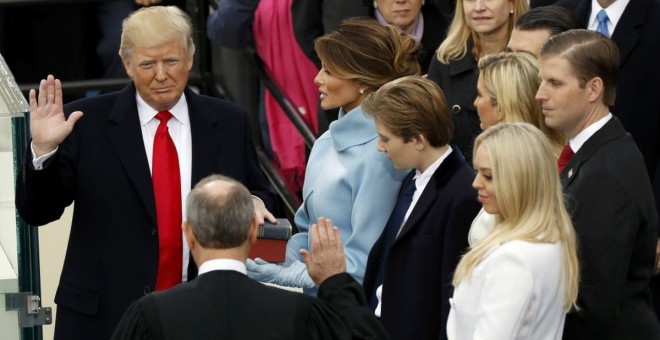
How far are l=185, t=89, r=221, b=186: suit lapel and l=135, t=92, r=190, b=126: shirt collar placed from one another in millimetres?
22

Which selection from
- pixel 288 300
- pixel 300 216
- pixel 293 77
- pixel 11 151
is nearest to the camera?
pixel 288 300

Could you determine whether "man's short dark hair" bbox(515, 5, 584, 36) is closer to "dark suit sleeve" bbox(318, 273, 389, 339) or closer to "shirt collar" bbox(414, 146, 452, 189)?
"shirt collar" bbox(414, 146, 452, 189)

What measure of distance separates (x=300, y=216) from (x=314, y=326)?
153cm

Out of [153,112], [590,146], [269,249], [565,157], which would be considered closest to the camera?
[590,146]

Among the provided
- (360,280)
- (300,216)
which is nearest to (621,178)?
(360,280)

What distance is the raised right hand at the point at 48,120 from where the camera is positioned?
201 inches

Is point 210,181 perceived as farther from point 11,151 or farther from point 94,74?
point 94,74

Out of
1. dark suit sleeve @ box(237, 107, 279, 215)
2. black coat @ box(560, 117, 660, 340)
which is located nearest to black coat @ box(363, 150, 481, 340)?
black coat @ box(560, 117, 660, 340)

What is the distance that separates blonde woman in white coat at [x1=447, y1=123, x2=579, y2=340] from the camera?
4.37 m

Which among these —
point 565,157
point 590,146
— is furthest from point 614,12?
point 590,146

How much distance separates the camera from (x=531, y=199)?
4.43 m

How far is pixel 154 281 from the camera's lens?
5.36 m

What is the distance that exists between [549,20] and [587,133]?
1.06 metres

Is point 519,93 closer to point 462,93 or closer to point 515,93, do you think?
point 515,93
